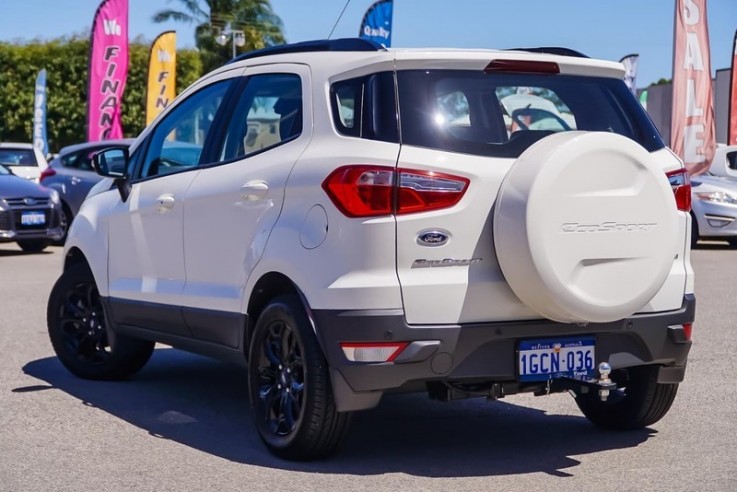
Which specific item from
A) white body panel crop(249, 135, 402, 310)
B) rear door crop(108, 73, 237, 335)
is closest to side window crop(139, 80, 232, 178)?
rear door crop(108, 73, 237, 335)

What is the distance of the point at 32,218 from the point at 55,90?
33.2 metres

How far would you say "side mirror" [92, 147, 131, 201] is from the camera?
286 inches

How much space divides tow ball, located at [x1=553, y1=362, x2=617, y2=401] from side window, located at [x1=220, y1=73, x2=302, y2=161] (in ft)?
5.32

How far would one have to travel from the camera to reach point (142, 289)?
6957 millimetres

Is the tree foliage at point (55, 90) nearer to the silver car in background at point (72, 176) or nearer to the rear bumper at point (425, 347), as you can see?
the silver car in background at point (72, 176)

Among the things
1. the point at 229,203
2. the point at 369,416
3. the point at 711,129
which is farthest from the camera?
the point at 711,129

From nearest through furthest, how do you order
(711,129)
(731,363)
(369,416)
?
(369,416)
(731,363)
(711,129)

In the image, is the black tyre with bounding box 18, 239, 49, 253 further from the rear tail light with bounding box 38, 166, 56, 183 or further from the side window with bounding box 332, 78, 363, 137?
the side window with bounding box 332, 78, 363, 137

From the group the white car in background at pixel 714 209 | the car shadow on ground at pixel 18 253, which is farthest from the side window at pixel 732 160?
the car shadow on ground at pixel 18 253

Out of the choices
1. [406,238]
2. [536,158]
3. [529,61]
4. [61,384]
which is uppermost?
[529,61]

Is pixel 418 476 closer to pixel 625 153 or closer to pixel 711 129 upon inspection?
pixel 625 153

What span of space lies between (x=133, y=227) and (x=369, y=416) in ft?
5.66

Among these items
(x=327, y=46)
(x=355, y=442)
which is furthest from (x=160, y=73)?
(x=355, y=442)

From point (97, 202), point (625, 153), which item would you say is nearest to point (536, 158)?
point (625, 153)
